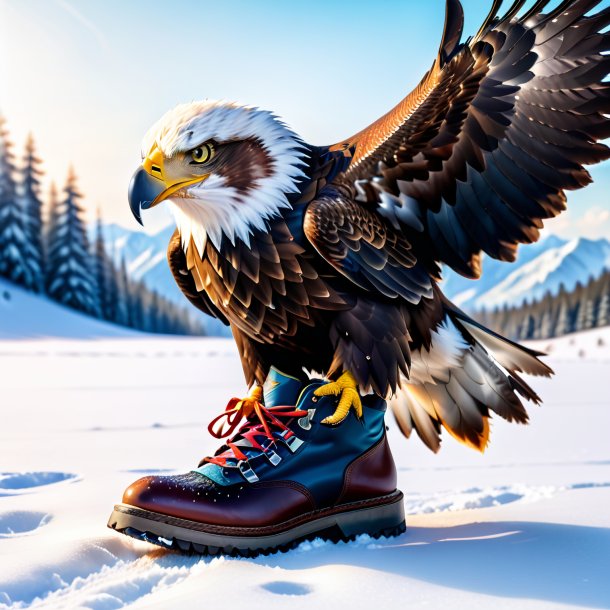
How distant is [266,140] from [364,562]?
976 millimetres

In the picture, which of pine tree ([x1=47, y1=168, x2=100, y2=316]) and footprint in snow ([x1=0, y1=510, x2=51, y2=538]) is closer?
footprint in snow ([x1=0, y1=510, x2=51, y2=538])

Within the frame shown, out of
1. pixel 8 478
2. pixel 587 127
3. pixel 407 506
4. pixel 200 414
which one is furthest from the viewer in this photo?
pixel 200 414

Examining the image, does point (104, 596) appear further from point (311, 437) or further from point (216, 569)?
point (311, 437)

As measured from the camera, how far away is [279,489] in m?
1.49

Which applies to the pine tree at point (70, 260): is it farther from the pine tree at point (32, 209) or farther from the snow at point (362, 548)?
the snow at point (362, 548)

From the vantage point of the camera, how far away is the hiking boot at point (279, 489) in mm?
1409

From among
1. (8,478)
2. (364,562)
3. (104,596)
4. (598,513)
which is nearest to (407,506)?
(598,513)

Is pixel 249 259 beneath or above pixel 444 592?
above

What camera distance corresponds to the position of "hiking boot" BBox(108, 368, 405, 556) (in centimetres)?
141

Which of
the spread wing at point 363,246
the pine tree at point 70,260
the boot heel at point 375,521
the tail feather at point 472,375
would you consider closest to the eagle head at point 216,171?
the spread wing at point 363,246

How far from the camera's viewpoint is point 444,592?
1198 mm

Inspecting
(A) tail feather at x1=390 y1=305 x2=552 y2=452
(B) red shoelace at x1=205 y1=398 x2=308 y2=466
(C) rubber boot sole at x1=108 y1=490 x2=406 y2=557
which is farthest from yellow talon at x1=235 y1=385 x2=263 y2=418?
(A) tail feather at x1=390 y1=305 x2=552 y2=452

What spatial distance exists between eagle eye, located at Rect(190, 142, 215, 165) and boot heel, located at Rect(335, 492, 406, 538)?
0.87 meters

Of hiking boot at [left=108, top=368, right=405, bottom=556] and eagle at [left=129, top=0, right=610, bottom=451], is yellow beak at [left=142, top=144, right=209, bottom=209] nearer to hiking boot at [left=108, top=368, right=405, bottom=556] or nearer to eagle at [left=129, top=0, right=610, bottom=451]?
eagle at [left=129, top=0, right=610, bottom=451]
